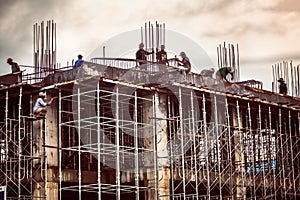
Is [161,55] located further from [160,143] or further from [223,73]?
[160,143]

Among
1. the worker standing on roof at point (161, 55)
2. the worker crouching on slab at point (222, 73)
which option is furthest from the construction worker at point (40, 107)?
the worker crouching on slab at point (222, 73)

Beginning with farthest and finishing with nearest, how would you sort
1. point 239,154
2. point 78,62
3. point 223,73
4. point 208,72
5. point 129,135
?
point 239,154 < point 223,73 < point 208,72 < point 129,135 < point 78,62

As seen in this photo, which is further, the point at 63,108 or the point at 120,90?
the point at 63,108

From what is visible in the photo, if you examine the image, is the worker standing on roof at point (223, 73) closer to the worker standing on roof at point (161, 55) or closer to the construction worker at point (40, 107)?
the worker standing on roof at point (161, 55)

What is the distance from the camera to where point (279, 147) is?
4288 centimetres

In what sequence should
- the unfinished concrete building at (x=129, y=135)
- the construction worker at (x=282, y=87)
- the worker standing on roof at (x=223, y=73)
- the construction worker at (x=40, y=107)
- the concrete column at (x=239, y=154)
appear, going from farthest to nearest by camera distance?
the construction worker at (x=282, y=87)
the concrete column at (x=239, y=154)
the worker standing on roof at (x=223, y=73)
the unfinished concrete building at (x=129, y=135)
the construction worker at (x=40, y=107)

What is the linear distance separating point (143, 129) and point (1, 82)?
717 cm

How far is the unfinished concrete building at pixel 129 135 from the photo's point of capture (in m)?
32.5

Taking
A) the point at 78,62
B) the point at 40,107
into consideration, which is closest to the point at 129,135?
the point at 78,62

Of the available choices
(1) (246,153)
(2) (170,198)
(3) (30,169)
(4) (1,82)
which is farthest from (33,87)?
(1) (246,153)

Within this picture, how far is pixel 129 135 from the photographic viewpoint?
37.2 meters

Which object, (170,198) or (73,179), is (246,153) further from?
(73,179)

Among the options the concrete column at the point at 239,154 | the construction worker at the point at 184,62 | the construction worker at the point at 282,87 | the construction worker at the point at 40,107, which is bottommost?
the concrete column at the point at 239,154

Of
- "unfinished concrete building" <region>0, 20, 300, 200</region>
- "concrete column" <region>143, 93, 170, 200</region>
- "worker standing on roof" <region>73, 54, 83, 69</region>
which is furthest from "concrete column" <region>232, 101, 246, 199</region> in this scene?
"worker standing on roof" <region>73, 54, 83, 69</region>
